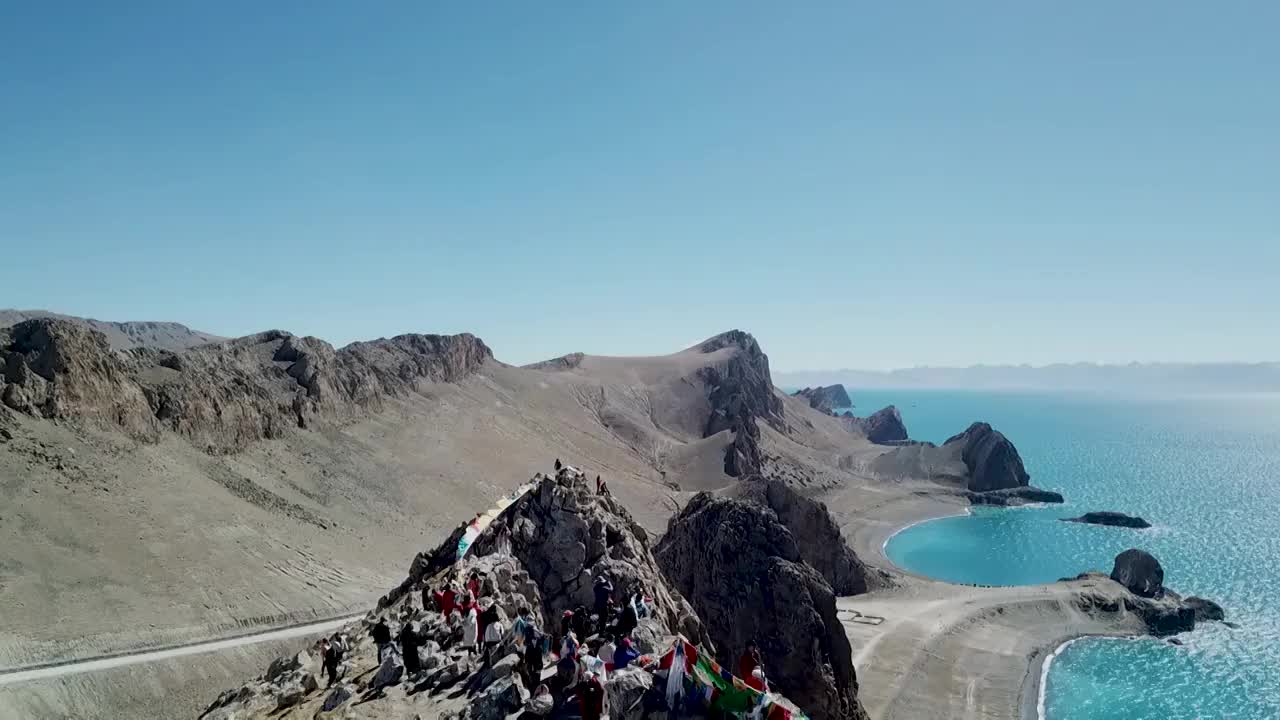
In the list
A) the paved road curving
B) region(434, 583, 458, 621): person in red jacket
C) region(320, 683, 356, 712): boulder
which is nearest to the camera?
region(320, 683, 356, 712): boulder

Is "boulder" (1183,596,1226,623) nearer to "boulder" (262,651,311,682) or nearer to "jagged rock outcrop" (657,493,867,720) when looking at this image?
"jagged rock outcrop" (657,493,867,720)

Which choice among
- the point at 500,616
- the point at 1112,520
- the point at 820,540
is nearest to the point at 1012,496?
the point at 1112,520

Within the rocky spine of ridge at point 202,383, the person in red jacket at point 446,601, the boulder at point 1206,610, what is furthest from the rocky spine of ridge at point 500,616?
the boulder at point 1206,610

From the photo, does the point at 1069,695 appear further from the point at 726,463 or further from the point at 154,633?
the point at 726,463

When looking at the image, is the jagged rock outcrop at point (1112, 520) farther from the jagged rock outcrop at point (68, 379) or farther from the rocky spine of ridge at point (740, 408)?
the jagged rock outcrop at point (68, 379)

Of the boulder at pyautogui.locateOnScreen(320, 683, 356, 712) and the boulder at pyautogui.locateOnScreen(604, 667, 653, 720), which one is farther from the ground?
the boulder at pyautogui.locateOnScreen(604, 667, 653, 720)

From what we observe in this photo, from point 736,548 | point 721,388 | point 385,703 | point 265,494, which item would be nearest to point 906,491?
point 721,388

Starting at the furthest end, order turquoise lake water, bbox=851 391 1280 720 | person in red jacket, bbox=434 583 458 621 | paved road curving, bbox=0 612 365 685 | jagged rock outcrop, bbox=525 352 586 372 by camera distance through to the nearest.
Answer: jagged rock outcrop, bbox=525 352 586 372
turquoise lake water, bbox=851 391 1280 720
paved road curving, bbox=0 612 365 685
person in red jacket, bbox=434 583 458 621

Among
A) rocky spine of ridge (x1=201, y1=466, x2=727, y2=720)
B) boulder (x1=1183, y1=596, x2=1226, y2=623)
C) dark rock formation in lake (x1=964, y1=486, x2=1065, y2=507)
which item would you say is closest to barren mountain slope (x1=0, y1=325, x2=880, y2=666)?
rocky spine of ridge (x1=201, y1=466, x2=727, y2=720)
